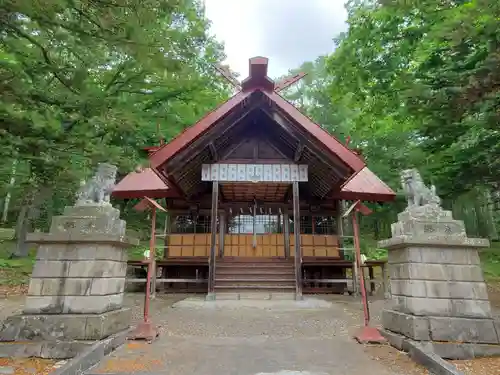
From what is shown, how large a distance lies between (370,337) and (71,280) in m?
4.75

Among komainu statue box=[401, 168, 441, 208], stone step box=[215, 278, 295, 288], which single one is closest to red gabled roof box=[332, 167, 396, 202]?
stone step box=[215, 278, 295, 288]

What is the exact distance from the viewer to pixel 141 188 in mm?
11484

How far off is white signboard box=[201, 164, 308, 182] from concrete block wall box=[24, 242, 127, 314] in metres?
5.57

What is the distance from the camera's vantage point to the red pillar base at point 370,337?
16.4 ft

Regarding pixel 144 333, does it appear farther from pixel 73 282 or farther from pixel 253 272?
pixel 253 272

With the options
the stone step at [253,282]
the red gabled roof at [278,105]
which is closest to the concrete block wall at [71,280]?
the red gabled roof at [278,105]

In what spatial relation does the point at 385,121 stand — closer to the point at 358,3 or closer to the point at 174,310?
the point at 358,3

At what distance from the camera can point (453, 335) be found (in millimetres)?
4453

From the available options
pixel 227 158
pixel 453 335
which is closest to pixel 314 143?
pixel 227 158

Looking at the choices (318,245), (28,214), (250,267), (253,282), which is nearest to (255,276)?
(253,282)

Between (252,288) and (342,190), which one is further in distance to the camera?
(342,190)

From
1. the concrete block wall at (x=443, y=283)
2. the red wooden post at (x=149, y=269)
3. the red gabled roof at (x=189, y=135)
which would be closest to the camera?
the concrete block wall at (x=443, y=283)

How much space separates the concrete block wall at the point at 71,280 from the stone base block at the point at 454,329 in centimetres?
466

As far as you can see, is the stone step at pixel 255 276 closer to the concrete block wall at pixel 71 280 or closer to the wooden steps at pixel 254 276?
the wooden steps at pixel 254 276
